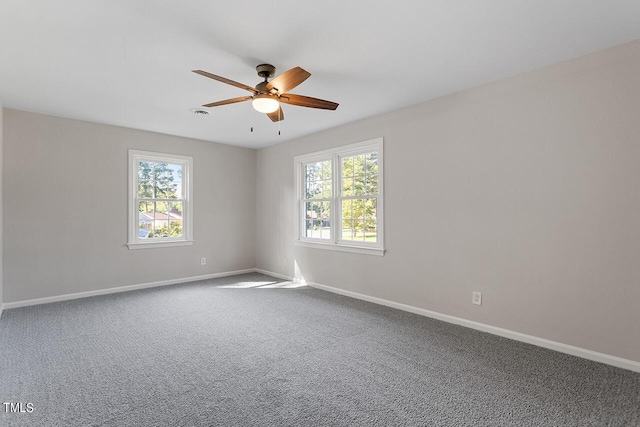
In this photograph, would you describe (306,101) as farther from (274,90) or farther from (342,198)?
(342,198)

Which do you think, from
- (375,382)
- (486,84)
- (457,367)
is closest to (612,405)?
(457,367)

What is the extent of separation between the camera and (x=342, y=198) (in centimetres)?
492

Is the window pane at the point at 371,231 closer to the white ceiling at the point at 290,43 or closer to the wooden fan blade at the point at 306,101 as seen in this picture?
the white ceiling at the point at 290,43

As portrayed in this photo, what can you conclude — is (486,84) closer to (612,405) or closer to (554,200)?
(554,200)

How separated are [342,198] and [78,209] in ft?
12.2

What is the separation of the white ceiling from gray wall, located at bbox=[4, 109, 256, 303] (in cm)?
74

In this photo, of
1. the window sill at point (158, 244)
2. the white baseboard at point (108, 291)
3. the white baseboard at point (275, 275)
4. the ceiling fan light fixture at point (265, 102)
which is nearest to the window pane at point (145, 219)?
the window sill at point (158, 244)

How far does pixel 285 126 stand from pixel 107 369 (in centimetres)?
362

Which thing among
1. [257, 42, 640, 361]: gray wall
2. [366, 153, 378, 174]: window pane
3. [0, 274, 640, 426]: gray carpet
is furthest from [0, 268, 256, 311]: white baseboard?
[366, 153, 378, 174]: window pane

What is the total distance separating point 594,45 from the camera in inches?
101

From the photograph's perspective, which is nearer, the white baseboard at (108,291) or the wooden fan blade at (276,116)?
the wooden fan blade at (276,116)

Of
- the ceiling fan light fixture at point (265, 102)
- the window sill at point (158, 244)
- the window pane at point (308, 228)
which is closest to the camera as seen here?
the ceiling fan light fixture at point (265, 102)

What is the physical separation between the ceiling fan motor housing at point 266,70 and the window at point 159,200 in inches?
125

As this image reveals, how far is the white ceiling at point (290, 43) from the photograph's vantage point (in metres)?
2.13
